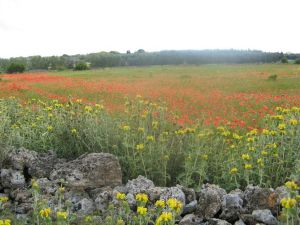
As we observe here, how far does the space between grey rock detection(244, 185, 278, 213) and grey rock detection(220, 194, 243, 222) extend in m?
Result: 0.11

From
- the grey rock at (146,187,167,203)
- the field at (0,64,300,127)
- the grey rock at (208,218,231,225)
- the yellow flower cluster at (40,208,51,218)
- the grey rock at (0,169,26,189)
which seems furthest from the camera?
the field at (0,64,300,127)

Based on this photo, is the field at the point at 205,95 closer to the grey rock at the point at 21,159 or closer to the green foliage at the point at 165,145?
the green foliage at the point at 165,145

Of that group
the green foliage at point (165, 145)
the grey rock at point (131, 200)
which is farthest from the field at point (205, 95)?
the grey rock at point (131, 200)

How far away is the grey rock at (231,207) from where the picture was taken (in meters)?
4.89

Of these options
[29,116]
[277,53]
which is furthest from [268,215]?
[277,53]

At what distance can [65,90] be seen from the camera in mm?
23438

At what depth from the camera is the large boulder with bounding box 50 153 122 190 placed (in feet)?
18.9

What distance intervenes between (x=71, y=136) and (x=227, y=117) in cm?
827

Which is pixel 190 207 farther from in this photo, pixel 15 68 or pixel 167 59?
pixel 167 59

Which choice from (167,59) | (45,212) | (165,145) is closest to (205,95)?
(165,145)

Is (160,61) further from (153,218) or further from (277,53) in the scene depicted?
(153,218)

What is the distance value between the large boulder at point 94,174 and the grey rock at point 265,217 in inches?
75.6

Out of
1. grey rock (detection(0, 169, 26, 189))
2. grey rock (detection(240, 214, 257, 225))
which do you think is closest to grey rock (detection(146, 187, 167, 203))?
grey rock (detection(240, 214, 257, 225))

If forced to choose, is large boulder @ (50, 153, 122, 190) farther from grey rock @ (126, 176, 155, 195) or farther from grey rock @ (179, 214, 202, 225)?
grey rock @ (179, 214, 202, 225)
